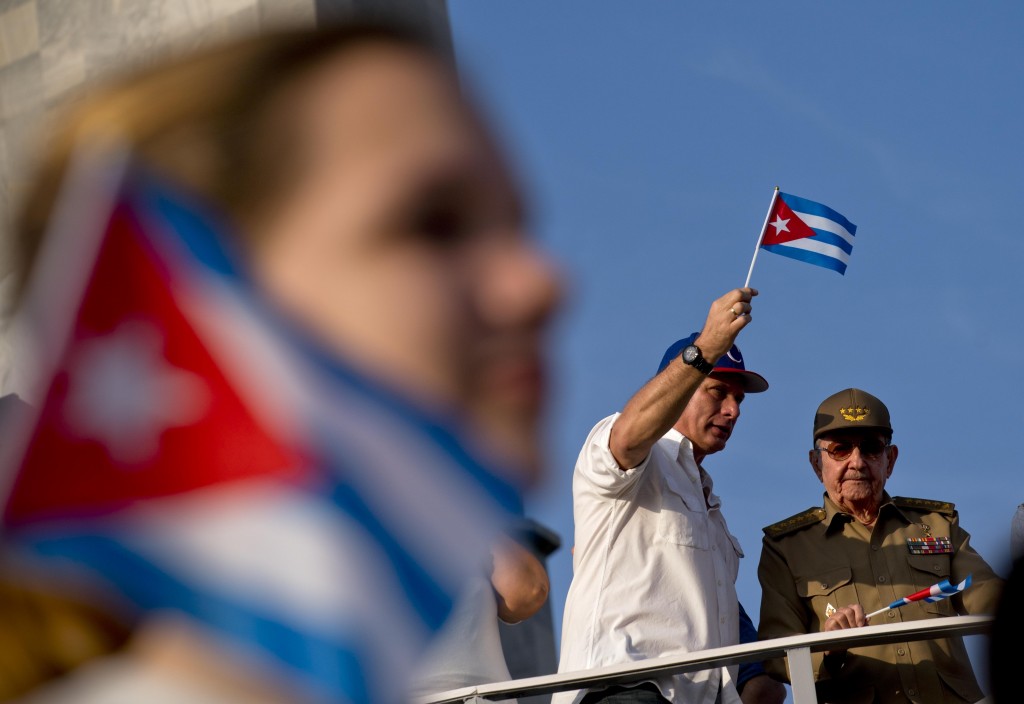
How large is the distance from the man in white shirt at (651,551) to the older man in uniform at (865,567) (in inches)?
16.3

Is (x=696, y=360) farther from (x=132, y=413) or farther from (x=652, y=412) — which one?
(x=132, y=413)

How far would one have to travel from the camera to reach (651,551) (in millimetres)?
4637

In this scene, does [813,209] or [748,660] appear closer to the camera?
[748,660]

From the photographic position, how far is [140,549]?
0.83m

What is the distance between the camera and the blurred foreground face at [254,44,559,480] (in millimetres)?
856

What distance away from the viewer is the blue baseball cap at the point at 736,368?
5238 mm

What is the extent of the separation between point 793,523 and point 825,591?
0.33 metres

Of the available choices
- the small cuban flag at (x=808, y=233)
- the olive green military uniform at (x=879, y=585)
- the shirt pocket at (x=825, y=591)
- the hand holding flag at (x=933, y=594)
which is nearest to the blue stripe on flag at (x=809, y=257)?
Answer: the small cuban flag at (x=808, y=233)

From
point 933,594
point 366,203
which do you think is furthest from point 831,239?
point 366,203

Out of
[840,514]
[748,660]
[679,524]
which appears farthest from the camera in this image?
[840,514]

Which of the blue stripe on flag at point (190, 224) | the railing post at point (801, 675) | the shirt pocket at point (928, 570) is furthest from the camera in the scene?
the shirt pocket at point (928, 570)

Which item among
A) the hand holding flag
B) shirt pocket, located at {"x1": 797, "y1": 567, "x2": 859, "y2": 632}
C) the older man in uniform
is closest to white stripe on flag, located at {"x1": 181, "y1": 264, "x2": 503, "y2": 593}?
the older man in uniform

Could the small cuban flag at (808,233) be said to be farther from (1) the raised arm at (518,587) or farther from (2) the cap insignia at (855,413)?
(1) the raised arm at (518,587)

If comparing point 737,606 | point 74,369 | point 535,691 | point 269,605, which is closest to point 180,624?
point 269,605
